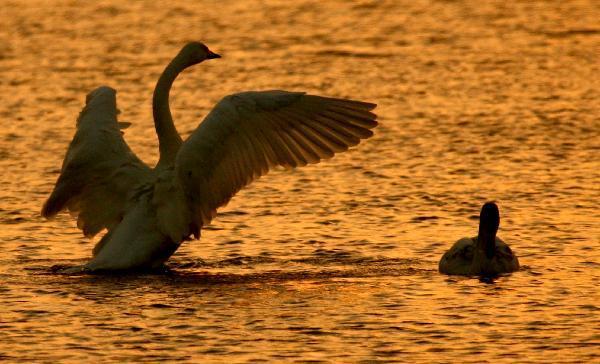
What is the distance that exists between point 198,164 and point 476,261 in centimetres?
231

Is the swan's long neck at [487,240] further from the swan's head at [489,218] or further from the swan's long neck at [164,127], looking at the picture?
the swan's long neck at [164,127]

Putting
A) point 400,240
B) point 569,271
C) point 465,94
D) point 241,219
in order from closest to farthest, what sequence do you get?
1. point 569,271
2. point 400,240
3. point 241,219
4. point 465,94

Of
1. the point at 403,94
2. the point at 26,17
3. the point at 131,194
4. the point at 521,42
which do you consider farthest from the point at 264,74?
the point at 131,194

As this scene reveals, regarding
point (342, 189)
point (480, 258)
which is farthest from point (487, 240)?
point (342, 189)

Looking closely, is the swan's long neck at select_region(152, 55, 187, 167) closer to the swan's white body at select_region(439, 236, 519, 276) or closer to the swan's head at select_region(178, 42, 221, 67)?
the swan's head at select_region(178, 42, 221, 67)

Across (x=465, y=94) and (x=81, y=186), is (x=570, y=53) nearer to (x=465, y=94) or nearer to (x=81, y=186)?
(x=465, y=94)

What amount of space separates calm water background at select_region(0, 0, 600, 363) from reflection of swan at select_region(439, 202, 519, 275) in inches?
4.7

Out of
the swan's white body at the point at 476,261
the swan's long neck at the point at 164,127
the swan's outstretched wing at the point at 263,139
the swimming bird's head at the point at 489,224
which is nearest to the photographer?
the swan's outstretched wing at the point at 263,139

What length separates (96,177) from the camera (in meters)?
15.3

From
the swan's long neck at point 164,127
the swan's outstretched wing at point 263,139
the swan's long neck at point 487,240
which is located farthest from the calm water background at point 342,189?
the swan's long neck at point 164,127

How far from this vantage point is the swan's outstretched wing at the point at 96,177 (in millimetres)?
15250

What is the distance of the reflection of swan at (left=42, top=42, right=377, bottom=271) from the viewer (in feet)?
47.3

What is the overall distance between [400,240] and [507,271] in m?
1.42

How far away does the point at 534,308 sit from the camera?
1338cm
